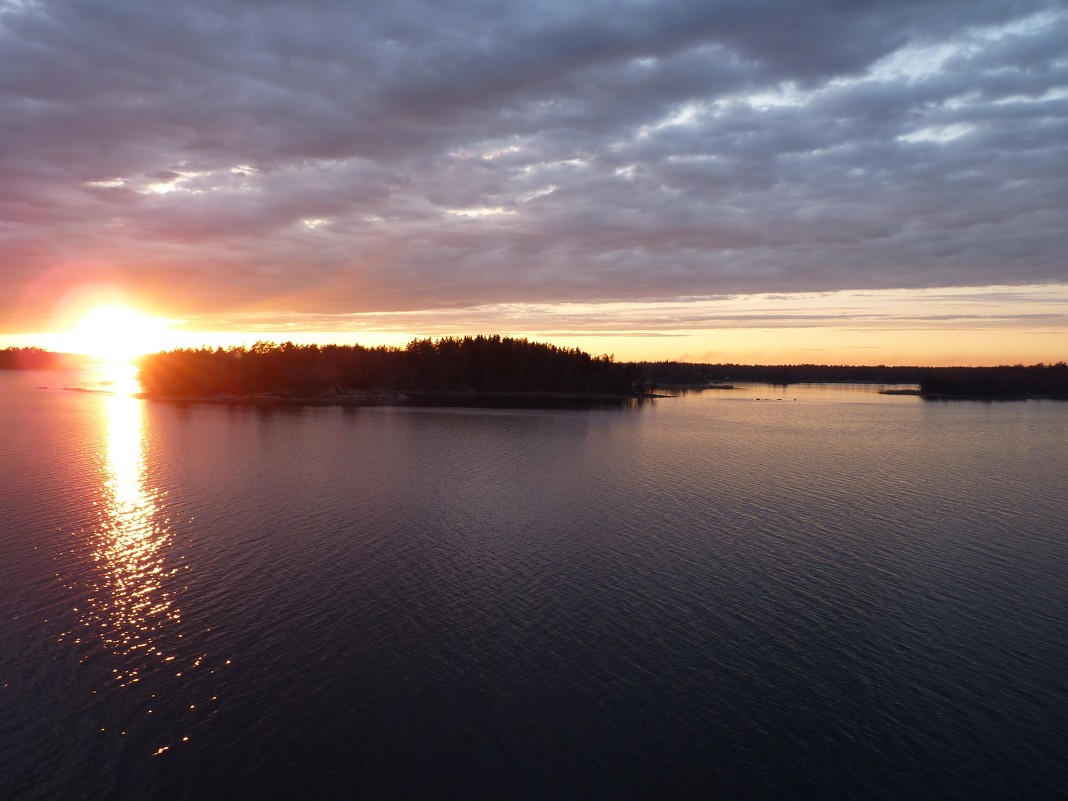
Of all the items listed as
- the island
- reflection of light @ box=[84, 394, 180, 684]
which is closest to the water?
reflection of light @ box=[84, 394, 180, 684]

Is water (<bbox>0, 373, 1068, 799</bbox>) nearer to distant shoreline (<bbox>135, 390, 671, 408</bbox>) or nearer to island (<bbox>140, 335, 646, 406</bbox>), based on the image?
distant shoreline (<bbox>135, 390, 671, 408</bbox>)

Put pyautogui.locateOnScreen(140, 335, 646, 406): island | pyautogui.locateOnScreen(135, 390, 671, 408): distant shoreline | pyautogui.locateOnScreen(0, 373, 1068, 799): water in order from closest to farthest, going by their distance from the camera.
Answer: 1. pyautogui.locateOnScreen(0, 373, 1068, 799): water
2. pyautogui.locateOnScreen(135, 390, 671, 408): distant shoreline
3. pyautogui.locateOnScreen(140, 335, 646, 406): island

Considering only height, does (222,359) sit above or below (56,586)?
above

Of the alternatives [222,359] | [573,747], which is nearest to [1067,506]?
[573,747]

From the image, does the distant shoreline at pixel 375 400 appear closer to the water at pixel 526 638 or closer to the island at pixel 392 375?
the island at pixel 392 375

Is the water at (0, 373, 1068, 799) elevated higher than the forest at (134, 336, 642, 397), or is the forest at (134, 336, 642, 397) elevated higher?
the forest at (134, 336, 642, 397)

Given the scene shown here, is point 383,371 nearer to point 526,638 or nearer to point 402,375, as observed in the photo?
point 402,375

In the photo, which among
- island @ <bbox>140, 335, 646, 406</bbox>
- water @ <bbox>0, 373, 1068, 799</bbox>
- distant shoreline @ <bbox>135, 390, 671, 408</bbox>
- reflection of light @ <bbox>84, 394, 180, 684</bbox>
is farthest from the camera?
island @ <bbox>140, 335, 646, 406</bbox>

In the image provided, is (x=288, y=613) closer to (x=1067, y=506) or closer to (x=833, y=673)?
(x=833, y=673)

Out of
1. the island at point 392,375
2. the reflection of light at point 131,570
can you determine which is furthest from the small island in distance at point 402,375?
the reflection of light at point 131,570
